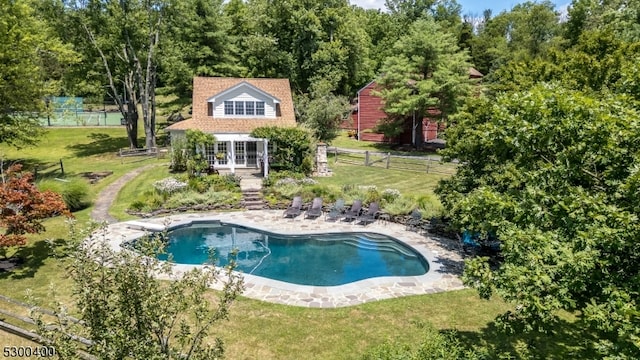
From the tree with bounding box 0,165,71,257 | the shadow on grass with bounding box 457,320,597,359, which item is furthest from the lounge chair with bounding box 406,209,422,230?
the tree with bounding box 0,165,71,257

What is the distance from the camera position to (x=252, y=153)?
30.9 metres

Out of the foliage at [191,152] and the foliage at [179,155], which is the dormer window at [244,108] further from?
the foliage at [179,155]

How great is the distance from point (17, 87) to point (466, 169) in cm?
2764

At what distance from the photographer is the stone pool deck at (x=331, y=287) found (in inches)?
464

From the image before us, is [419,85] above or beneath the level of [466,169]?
above

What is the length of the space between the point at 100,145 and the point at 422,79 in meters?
31.9

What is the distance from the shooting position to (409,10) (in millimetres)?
71125

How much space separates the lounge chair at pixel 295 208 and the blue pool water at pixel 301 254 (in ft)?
7.44

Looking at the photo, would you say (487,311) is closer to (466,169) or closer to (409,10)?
(466,169)

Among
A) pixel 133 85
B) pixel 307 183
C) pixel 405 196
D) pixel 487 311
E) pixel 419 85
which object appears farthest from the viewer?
pixel 133 85

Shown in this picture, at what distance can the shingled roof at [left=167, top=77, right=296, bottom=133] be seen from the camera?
94.1ft

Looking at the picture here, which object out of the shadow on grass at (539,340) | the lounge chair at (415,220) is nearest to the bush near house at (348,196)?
the lounge chair at (415,220)

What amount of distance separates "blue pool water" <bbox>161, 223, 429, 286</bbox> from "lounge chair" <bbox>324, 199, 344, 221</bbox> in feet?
6.10

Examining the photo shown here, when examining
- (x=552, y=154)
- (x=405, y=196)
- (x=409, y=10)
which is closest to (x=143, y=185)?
(x=405, y=196)
